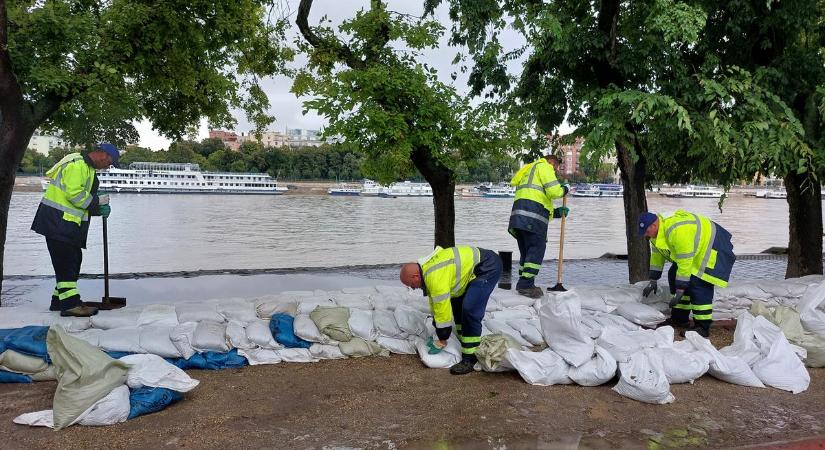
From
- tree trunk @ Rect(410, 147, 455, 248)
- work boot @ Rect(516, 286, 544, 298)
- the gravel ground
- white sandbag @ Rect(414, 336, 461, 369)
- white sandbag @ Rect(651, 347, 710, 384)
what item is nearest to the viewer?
the gravel ground

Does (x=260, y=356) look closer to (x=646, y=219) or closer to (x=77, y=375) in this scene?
(x=77, y=375)

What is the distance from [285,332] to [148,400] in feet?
4.19

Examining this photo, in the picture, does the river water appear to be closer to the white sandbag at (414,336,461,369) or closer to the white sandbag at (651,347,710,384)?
the white sandbag at (414,336,461,369)

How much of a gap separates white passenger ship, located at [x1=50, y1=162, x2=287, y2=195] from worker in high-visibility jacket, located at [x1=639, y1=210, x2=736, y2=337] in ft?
192

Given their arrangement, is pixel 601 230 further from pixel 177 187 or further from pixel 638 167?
pixel 177 187

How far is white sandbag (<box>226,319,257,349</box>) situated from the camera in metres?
4.48

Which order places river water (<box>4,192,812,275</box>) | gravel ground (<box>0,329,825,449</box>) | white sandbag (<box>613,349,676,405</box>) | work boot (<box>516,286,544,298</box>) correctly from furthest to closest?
river water (<box>4,192,812,275</box>)
work boot (<box>516,286,544,298</box>)
white sandbag (<box>613,349,676,405</box>)
gravel ground (<box>0,329,825,449</box>)

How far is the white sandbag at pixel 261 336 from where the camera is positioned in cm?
452

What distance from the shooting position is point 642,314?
529cm

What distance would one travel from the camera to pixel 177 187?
6150 cm

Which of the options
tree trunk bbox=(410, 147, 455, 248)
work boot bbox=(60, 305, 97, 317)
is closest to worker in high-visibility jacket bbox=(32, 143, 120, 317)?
work boot bbox=(60, 305, 97, 317)

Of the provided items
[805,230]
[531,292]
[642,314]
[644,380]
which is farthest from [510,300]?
[805,230]

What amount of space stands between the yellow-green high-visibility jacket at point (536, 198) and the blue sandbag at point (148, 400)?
10.6 feet

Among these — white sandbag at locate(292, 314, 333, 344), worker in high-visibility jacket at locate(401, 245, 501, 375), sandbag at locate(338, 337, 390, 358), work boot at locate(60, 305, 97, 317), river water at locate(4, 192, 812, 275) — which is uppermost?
worker in high-visibility jacket at locate(401, 245, 501, 375)
